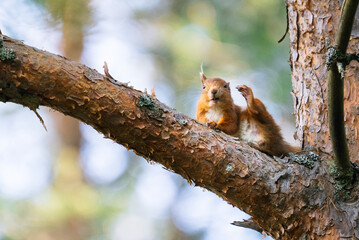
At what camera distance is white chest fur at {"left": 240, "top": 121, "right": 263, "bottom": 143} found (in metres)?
2.31

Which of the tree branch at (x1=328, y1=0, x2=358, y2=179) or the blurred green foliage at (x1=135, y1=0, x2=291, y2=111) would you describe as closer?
the tree branch at (x1=328, y1=0, x2=358, y2=179)

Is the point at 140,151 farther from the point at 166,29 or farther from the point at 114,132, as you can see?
the point at 166,29

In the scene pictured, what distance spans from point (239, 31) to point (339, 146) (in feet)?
10.0

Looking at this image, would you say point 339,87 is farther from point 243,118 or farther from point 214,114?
point 214,114

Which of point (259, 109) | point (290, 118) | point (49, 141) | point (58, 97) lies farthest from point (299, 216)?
point (49, 141)

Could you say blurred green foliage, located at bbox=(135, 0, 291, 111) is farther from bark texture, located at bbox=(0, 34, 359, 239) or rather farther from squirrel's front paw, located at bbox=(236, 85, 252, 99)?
bark texture, located at bbox=(0, 34, 359, 239)

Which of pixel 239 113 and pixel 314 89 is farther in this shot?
pixel 239 113

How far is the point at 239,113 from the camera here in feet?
8.30

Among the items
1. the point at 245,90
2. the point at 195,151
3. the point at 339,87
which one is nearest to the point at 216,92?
the point at 245,90

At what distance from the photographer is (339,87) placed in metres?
1.46

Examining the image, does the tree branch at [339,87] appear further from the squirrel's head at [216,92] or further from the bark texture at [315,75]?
Answer: the squirrel's head at [216,92]

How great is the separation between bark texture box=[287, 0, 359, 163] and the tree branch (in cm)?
33

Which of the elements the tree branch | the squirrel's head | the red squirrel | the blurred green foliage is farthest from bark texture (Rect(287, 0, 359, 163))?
the blurred green foliage

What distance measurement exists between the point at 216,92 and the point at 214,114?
13 centimetres
